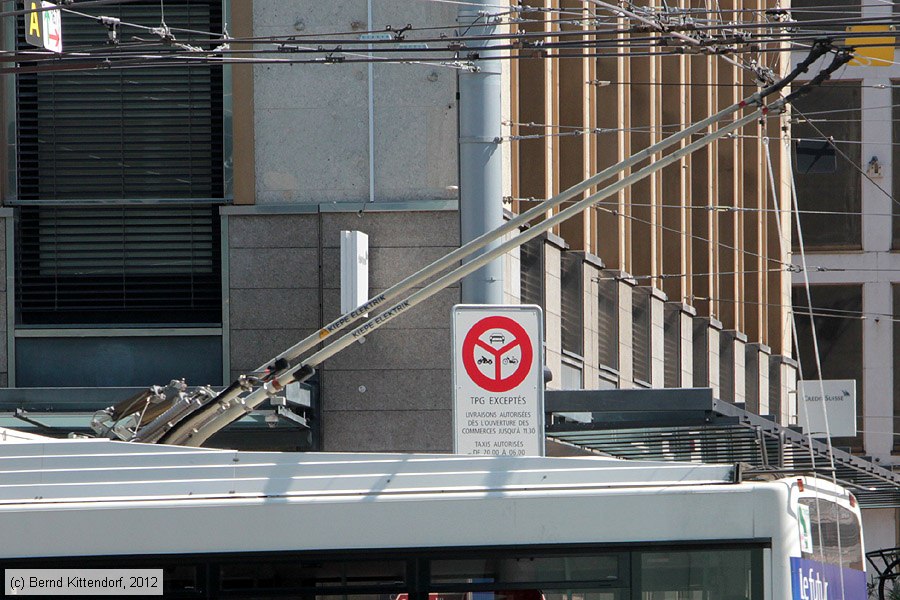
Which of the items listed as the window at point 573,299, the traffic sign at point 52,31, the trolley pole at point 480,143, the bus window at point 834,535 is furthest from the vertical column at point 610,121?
the bus window at point 834,535

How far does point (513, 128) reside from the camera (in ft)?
74.1

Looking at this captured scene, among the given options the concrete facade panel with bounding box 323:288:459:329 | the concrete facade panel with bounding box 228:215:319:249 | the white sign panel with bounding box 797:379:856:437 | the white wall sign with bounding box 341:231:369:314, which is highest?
the concrete facade panel with bounding box 228:215:319:249

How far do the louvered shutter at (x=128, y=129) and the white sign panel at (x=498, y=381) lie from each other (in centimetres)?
797

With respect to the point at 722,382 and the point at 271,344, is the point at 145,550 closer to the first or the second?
the point at 271,344

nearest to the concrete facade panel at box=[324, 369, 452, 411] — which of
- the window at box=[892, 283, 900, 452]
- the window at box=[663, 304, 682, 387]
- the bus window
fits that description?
the bus window

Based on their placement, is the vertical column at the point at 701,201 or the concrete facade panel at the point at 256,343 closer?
the concrete facade panel at the point at 256,343

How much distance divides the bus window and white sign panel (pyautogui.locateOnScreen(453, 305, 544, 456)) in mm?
2566

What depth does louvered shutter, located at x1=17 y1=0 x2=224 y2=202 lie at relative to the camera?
20.3 m

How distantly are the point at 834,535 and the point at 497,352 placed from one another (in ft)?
12.0

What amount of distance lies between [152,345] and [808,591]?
12257mm

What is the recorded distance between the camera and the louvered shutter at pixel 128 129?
2031 centimetres

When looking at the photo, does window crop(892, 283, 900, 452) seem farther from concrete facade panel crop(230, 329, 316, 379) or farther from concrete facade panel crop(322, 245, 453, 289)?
concrete facade panel crop(230, 329, 316, 379)

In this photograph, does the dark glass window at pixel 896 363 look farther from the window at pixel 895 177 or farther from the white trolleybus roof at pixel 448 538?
the white trolleybus roof at pixel 448 538

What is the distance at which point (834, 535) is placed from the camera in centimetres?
1016
